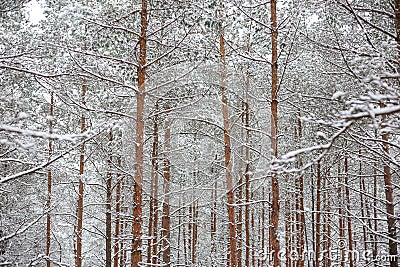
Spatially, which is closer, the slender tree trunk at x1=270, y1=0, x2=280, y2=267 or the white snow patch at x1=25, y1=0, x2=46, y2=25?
the slender tree trunk at x1=270, y1=0, x2=280, y2=267

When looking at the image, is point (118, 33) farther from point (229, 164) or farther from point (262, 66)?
point (262, 66)

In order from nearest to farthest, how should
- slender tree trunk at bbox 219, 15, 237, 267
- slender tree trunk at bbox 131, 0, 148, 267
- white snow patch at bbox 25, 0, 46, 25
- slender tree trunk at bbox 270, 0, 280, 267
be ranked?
1. slender tree trunk at bbox 131, 0, 148, 267
2. slender tree trunk at bbox 270, 0, 280, 267
3. white snow patch at bbox 25, 0, 46, 25
4. slender tree trunk at bbox 219, 15, 237, 267

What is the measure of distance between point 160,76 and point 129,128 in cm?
127

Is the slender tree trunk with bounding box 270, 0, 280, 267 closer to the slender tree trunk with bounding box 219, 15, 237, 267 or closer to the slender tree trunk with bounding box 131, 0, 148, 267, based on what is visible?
the slender tree trunk with bounding box 219, 15, 237, 267

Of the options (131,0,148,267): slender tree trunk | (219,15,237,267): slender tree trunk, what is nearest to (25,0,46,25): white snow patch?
(131,0,148,267): slender tree trunk

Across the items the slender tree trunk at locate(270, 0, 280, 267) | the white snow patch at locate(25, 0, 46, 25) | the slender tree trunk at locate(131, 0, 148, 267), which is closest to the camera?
the slender tree trunk at locate(131, 0, 148, 267)

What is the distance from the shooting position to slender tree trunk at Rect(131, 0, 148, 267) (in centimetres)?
686

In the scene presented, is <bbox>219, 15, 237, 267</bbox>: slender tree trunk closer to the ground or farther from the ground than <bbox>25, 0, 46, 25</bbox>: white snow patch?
closer to the ground

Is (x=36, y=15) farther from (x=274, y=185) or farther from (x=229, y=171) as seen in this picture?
(x=274, y=185)

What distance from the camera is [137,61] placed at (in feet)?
24.5

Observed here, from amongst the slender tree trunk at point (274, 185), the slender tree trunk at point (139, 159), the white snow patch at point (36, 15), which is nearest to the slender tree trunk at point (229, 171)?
the slender tree trunk at point (274, 185)

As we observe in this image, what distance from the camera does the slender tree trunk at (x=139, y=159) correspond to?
686 cm

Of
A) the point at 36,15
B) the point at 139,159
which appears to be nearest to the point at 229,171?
the point at 139,159

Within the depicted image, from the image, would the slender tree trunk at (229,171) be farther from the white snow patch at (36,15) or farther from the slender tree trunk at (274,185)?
the white snow patch at (36,15)
